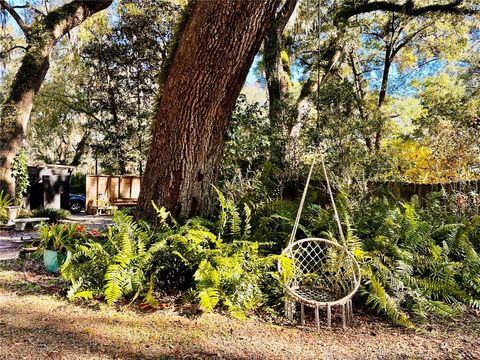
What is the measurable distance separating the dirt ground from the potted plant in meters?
0.69

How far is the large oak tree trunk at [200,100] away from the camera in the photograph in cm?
366

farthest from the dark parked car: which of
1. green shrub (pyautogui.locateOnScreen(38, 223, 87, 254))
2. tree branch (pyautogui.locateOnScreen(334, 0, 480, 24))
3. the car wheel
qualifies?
tree branch (pyautogui.locateOnScreen(334, 0, 480, 24))

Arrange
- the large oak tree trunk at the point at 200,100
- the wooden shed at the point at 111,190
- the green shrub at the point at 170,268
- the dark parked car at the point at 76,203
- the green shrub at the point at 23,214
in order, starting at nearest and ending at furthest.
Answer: the green shrub at the point at 170,268, the large oak tree trunk at the point at 200,100, the green shrub at the point at 23,214, the wooden shed at the point at 111,190, the dark parked car at the point at 76,203

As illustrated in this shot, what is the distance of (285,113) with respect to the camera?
343 inches

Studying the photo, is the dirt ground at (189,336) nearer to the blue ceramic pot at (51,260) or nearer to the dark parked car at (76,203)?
the blue ceramic pot at (51,260)

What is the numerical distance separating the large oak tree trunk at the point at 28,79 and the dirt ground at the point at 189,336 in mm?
7571

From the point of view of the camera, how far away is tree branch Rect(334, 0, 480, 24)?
9.63 m

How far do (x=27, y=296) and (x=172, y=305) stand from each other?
1.22 metres

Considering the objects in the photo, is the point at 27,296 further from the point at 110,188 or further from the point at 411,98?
the point at 411,98

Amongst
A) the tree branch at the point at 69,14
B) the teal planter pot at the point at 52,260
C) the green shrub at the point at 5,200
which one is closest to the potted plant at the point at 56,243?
the teal planter pot at the point at 52,260

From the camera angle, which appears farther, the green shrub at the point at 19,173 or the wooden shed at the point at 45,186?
the wooden shed at the point at 45,186

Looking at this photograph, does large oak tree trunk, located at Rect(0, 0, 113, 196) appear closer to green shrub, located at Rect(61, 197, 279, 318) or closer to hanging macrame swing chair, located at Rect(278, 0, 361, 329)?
green shrub, located at Rect(61, 197, 279, 318)

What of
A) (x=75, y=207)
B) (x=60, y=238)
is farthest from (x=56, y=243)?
(x=75, y=207)

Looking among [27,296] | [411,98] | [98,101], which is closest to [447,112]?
[411,98]
